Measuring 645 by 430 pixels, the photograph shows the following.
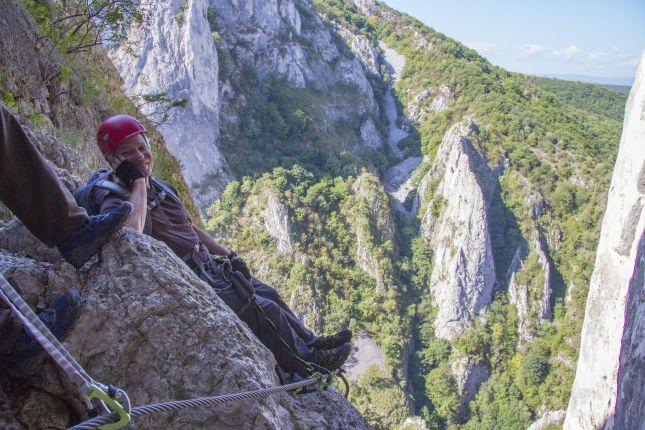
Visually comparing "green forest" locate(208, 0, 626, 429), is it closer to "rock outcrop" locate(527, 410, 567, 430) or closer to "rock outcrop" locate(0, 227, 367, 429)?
"rock outcrop" locate(527, 410, 567, 430)

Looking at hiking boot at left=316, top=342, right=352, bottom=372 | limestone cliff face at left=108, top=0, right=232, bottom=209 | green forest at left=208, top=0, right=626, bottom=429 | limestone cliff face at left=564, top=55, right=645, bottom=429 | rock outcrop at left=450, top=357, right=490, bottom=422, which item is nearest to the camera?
hiking boot at left=316, top=342, right=352, bottom=372

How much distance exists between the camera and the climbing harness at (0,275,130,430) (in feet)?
5.18

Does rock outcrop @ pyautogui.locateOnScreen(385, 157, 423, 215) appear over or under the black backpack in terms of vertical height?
under

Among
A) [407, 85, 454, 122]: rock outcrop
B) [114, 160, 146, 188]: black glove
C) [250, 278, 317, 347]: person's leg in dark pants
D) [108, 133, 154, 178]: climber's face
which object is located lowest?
[250, 278, 317, 347]: person's leg in dark pants

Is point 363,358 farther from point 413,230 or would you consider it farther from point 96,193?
point 96,193

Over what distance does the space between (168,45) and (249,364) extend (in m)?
53.8

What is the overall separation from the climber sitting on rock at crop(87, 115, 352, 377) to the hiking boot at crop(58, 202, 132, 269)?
43 cm

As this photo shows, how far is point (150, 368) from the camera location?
2.09 metres

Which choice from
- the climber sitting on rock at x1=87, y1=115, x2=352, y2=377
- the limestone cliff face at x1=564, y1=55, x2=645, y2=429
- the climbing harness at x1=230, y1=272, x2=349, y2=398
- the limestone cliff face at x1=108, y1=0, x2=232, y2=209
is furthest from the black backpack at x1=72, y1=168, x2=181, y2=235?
the limestone cliff face at x1=108, y1=0, x2=232, y2=209

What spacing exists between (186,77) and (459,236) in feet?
112

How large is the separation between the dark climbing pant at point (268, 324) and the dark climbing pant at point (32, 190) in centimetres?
97

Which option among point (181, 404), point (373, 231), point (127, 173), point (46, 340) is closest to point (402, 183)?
point (373, 231)

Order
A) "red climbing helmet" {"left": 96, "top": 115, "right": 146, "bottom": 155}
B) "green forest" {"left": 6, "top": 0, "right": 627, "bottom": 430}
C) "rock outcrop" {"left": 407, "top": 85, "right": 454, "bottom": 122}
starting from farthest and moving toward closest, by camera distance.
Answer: "rock outcrop" {"left": 407, "top": 85, "right": 454, "bottom": 122}
"green forest" {"left": 6, "top": 0, "right": 627, "bottom": 430}
"red climbing helmet" {"left": 96, "top": 115, "right": 146, "bottom": 155}

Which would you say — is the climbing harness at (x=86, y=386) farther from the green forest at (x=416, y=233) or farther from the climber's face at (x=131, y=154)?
the green forest at (x=416, y=233)
